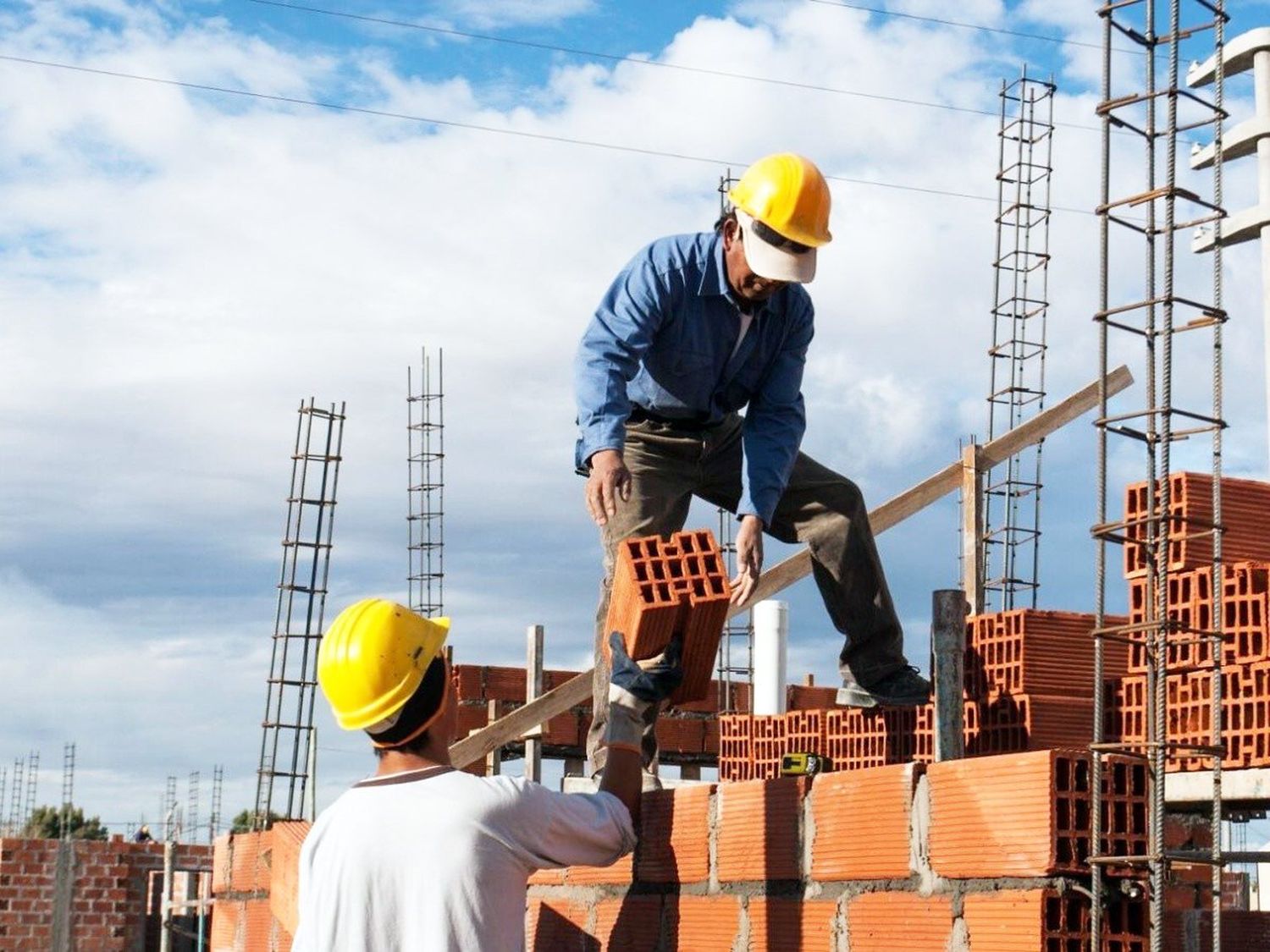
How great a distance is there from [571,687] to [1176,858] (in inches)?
175

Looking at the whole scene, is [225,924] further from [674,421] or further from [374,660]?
[374,660]

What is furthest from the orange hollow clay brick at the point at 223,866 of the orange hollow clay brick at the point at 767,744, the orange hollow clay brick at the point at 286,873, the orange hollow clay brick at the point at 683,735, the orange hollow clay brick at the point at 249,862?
the orange hollow clay brick at the point at 683,735

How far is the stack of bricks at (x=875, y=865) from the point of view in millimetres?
3547

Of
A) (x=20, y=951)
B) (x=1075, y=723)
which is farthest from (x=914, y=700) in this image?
(x=20, y=951)

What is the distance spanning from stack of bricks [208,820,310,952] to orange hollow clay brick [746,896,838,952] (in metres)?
3.13

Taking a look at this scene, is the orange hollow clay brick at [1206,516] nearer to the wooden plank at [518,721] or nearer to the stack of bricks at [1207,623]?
the stack of bricks at [1207,623]

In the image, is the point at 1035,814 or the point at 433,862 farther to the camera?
the point at 1035,814

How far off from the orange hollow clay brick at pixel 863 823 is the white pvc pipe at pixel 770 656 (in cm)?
597

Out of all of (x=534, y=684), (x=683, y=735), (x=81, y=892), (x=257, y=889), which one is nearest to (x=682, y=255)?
(x=257, y=889)

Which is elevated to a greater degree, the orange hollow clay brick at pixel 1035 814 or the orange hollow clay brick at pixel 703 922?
the orange hollow clay brick at pixel 1035 814

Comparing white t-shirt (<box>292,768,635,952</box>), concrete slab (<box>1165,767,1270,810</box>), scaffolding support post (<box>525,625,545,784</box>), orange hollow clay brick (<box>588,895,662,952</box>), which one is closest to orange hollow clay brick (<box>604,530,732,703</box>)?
white t-shirt (<box>292,768,635,952</box>)

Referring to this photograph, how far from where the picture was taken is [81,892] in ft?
50.2

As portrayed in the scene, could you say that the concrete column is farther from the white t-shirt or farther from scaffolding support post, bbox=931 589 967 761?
the white t-shirt

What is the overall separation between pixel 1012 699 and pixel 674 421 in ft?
8.99
